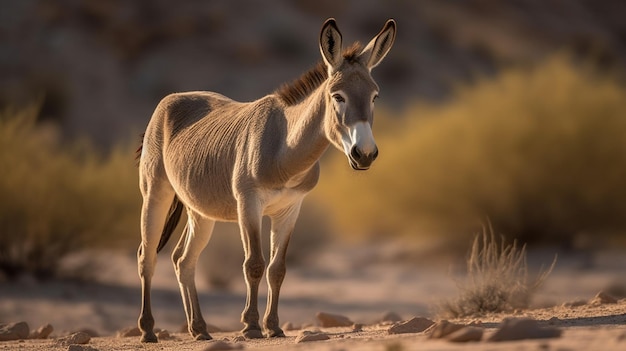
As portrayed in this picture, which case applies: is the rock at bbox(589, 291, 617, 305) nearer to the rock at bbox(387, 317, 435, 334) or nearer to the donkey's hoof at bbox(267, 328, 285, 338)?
the rock at bbox(387, 317, 435, 334)

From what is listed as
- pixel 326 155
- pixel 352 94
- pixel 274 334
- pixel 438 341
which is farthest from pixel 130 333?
pixel 326 155

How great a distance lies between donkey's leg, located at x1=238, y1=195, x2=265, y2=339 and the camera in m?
8.65

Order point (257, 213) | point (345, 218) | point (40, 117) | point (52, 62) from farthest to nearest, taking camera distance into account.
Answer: point (52, 62) < point (40, 117) < point (345, 218) < point (257, 213)

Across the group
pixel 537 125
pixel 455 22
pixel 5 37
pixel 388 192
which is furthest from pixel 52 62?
pixel 537 125

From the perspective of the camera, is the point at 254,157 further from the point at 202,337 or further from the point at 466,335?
the point at 466,335

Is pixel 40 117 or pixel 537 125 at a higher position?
pixel 40 117

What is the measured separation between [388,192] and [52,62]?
2492 cm

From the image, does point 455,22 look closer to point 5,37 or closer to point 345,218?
point 5,37

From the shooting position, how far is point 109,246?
60.1 ft

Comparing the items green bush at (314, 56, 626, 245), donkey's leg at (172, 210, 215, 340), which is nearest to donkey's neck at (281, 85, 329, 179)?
donkey's leg at (172, 210, 215, 340)

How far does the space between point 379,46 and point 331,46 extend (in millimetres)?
422

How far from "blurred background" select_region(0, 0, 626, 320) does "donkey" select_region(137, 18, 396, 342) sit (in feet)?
3.85

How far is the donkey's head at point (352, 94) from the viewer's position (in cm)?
786

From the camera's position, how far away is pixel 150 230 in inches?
400
